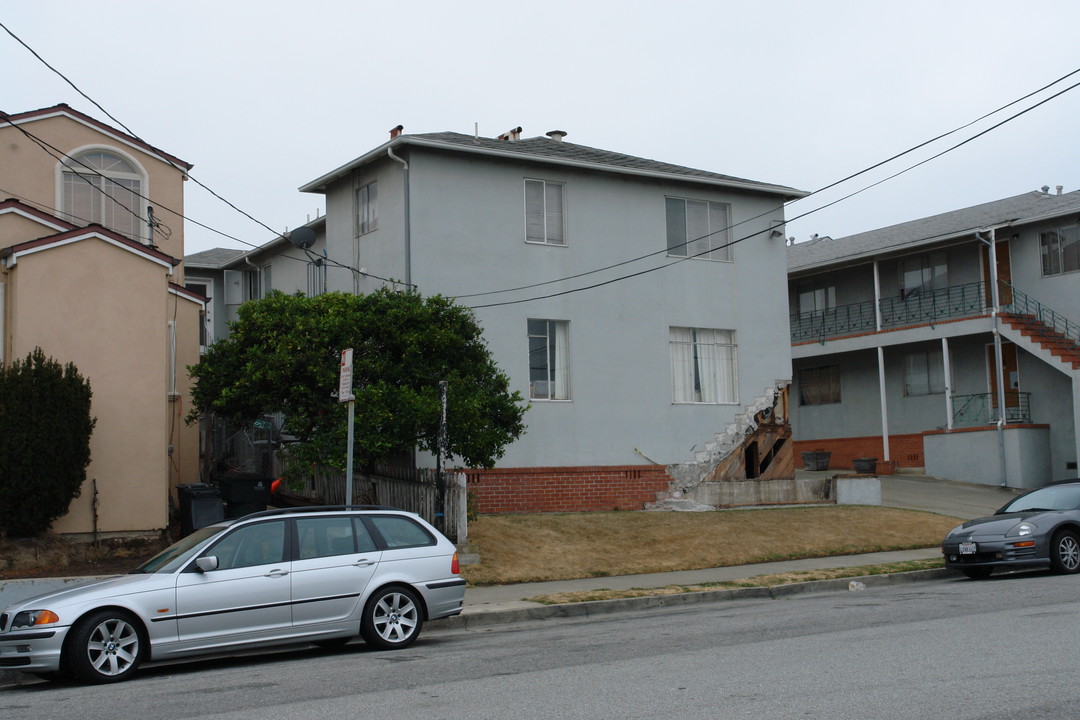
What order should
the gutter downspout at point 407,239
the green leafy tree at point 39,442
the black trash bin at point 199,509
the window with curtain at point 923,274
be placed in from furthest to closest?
the window with curtain at point 923,274
the gutter downspout at point 407,239
the black trash bin at point 199,509
the green leafy tree at point 39,442

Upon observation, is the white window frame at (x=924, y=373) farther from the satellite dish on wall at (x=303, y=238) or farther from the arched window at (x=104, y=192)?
the arched window at (x=104, y=192)

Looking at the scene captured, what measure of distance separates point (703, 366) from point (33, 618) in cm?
1718

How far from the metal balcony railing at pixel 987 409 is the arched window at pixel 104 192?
72.0 feet

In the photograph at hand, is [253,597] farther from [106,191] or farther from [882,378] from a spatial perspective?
[882,378]

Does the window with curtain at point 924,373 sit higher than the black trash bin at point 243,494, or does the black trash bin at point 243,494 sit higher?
the window with curtain at point 924,373

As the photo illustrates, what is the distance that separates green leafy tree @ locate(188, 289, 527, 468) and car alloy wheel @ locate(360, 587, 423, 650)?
5277 millimetres

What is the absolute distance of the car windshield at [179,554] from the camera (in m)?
10.1

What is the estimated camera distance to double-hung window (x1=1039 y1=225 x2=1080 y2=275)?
29.4 meters

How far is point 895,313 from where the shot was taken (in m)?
33.3

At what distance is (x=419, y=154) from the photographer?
21250mm

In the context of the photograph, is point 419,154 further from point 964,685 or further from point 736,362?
point 964,685

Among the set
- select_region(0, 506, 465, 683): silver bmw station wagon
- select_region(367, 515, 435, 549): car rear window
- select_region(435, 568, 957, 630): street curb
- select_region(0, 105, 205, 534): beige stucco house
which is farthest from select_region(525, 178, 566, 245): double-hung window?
select_region(0, 506, 465, 683): silver bmw station wagon

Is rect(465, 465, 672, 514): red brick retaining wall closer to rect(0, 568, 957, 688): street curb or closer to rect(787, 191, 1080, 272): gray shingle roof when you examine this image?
rect(0, 568, 957, 688): street curb

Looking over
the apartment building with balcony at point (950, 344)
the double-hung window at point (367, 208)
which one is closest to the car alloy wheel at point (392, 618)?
the double-hung window at point (367, 208)
